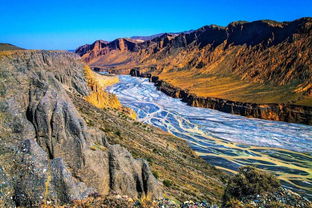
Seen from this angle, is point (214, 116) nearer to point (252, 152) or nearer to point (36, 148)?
point (252, 152)

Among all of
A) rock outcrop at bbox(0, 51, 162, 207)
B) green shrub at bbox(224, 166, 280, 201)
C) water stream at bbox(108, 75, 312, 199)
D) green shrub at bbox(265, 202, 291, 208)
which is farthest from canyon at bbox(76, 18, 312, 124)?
rock outcrop at bbox(0, 51, 162, 207)

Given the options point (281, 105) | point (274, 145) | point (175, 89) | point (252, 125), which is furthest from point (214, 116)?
point (175, 89)

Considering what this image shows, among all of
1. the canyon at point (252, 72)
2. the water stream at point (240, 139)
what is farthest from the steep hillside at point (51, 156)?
the canyon at point (252, 72)

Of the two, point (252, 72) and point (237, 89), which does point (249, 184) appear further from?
point (252, 72)

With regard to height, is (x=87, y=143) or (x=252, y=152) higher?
(x=87, y=143)

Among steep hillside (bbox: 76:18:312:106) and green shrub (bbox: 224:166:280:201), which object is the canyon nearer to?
steep hillside (bbox: 76:18:312:106)

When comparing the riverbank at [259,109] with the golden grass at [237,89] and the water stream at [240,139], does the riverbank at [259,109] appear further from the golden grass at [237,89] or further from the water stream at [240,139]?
the golden grass at [237,89]

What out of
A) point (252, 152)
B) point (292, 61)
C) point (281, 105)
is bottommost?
point (252, 152)
